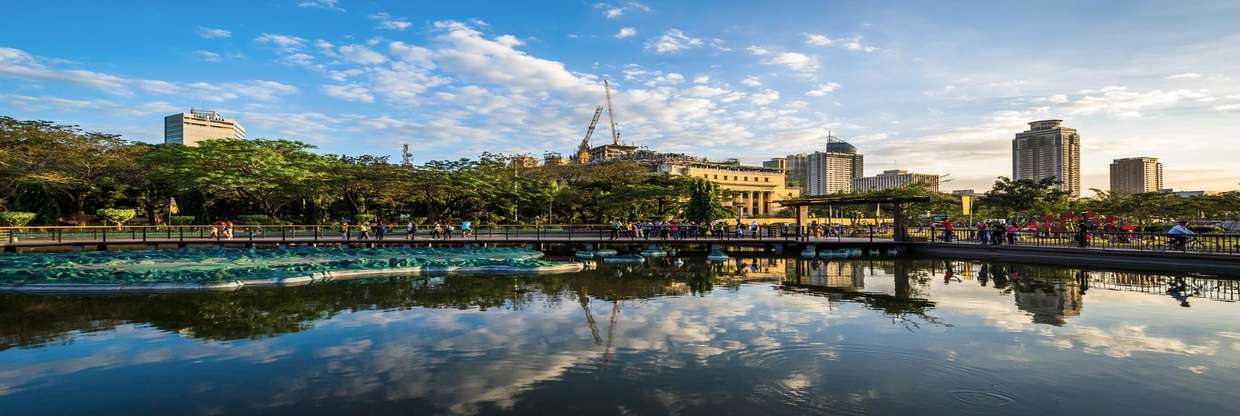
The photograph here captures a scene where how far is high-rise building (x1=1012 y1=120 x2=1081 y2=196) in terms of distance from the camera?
6678 inches

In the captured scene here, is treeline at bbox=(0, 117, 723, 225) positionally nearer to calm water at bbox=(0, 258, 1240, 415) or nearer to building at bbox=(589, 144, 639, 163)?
calm water at bbox=(0, 258, 1240, 415)

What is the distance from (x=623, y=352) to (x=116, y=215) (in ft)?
168

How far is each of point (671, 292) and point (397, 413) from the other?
44.2 feet

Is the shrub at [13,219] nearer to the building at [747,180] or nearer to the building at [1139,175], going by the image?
the building at [747,180]

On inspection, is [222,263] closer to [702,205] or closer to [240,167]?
[240,167]

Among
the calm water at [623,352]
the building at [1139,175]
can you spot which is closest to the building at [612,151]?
the building at [1139,175]

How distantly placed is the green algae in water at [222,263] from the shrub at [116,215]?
1983 centimetres

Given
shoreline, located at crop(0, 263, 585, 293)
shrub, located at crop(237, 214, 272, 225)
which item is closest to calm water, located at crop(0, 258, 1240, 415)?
shoreline, located at crop(0, 263, 585, 293)

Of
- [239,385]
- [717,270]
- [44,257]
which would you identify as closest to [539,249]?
[717,270]

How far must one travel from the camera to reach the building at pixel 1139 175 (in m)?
191

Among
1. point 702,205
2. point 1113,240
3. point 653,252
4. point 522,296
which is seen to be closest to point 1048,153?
point 702,205

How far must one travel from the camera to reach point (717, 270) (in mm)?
Answer: 29234

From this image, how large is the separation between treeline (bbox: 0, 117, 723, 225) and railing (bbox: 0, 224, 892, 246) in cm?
856

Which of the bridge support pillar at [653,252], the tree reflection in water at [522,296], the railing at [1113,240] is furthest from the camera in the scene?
the bridge support pillar at [653,252]
